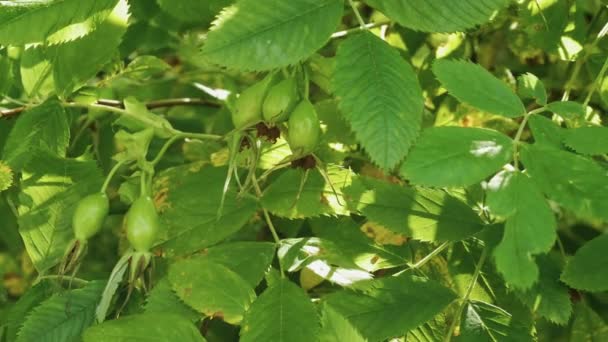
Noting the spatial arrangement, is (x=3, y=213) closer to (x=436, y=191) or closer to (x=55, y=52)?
(x=55, y=52)

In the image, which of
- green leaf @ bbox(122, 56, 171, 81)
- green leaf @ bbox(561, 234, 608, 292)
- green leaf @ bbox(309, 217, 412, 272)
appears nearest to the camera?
green leaf @ bbox(561, 234, 608, 292)

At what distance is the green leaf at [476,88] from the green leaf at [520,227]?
20 cm

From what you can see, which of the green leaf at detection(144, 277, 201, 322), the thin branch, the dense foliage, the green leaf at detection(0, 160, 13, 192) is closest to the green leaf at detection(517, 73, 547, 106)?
the dense foliage

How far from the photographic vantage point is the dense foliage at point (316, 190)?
4.60ft

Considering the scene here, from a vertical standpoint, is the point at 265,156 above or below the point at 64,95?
below

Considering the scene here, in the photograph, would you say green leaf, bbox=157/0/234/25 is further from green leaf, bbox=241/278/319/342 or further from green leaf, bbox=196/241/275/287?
green leaf, bbox=241/278/319/342

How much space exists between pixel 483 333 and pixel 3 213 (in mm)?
1344

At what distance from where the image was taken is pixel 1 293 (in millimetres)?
1977

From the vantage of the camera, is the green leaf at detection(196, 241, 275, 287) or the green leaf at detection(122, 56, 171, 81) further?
the green leaf at detection(122, 56, 171, 81)

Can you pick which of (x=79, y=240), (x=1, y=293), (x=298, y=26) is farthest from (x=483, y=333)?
(x=1, y=293)

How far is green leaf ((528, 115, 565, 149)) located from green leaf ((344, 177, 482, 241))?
0.81 ft

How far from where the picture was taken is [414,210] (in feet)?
5.49

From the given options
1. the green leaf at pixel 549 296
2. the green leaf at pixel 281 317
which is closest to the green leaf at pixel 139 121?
the green leaf at pixel 281 317

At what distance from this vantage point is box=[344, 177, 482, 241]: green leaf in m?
1.65
